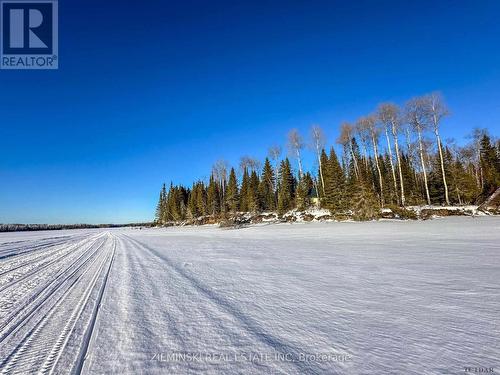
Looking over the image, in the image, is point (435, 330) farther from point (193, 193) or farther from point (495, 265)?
point (193, 193)

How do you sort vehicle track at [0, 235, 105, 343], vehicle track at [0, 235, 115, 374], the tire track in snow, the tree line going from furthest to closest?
the tree line < vehicle track at [0, 235, 105, 343] < vehicle track at [0, 235, 115, 374] < the tire track in snow

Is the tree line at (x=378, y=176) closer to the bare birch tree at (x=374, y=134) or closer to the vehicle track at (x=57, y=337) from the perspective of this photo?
the bare birch tree at (x=374, y=134)

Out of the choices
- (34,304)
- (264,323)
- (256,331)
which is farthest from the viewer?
(34,304)

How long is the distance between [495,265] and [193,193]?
2508 inches

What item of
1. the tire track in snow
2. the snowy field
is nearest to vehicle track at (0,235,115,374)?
the snowy field

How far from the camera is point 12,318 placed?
3.44m

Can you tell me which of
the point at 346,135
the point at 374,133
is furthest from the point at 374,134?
the point at 346,135

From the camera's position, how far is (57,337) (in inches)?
108

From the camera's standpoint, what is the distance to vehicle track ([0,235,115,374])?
2256mm

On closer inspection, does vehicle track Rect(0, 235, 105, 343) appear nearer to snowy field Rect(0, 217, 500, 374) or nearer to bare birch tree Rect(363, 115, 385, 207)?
snowy field Rect(0, 217, 500, 374)

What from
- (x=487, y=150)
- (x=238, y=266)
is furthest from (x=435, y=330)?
(x=487, y=150)

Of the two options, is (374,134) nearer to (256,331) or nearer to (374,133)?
(374,133)

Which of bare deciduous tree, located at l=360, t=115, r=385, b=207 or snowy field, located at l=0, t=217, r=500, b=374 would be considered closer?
snowy field, located at l=0, t=217, r=500, b=374

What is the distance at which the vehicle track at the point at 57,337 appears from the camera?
88.8 inches
